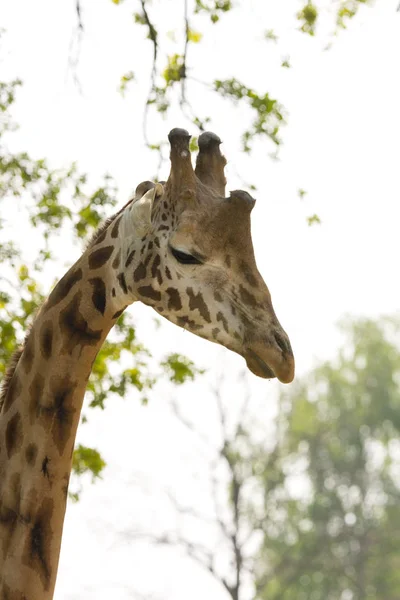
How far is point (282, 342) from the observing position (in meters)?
3.94

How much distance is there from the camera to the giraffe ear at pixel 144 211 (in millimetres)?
4316

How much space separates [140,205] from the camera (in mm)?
4348

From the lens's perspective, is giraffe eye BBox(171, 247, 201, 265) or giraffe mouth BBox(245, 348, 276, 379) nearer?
giraffe mouth BBox(245, 348, 276, 379)

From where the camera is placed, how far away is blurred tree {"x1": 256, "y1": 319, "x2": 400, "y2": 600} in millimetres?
38625

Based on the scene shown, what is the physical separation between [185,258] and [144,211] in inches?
12.7

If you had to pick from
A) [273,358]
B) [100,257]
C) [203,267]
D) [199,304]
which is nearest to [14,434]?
[100,257]

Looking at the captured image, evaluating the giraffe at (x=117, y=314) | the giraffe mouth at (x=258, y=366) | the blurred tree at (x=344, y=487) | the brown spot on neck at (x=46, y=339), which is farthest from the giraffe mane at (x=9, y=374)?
the blurred tree at (x=344, y=487)

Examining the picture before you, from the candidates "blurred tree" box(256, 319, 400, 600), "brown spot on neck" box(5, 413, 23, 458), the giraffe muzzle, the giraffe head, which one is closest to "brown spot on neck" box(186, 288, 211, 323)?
the giraffe head

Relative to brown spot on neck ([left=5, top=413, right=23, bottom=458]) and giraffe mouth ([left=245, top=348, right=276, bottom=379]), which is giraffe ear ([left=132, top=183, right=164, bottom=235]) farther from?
brown spot on neck ([left=5, top=413, right=23, bottom=458])

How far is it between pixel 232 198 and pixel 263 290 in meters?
0.38

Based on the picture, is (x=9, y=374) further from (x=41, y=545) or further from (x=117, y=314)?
(x=41, y=545)

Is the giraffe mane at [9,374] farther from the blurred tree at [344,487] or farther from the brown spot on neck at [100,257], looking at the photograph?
the blurred tree at [344,487]

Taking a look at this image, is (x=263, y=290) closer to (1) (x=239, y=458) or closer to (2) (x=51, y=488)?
(2) (x=51, y=488)

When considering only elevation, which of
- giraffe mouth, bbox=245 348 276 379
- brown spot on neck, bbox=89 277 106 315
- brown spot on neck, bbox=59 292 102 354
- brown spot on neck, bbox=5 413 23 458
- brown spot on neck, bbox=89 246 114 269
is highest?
brown spot on neck, bbox=89 246 114 269
